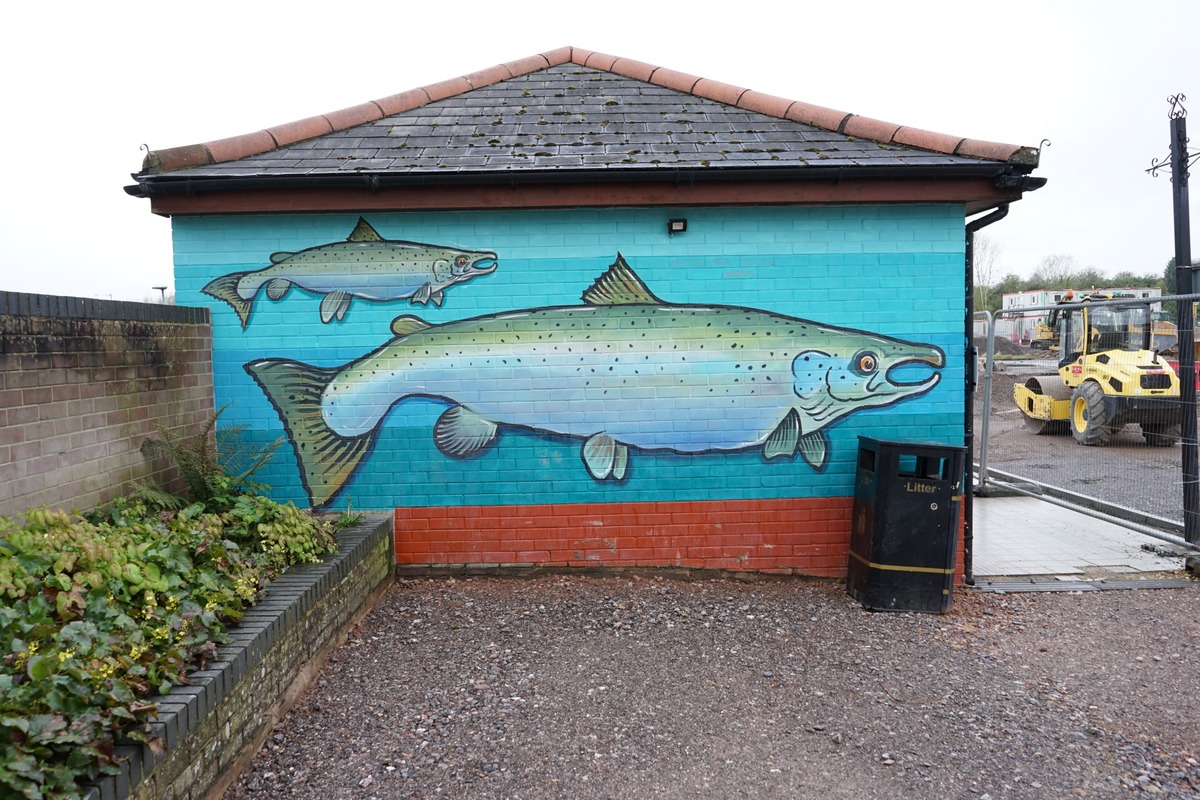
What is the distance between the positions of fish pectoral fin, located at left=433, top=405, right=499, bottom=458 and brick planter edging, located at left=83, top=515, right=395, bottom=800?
0.98 metres

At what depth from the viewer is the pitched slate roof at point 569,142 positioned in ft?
16.8

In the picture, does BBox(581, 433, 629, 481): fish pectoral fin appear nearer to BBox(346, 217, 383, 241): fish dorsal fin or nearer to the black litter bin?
the black litter bin

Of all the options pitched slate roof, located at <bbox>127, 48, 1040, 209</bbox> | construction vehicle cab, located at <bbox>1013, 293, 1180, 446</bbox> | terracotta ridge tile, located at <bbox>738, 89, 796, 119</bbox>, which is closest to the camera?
pitched slate roof, located at <bbox>127, 48, 1040, 209</bbox>

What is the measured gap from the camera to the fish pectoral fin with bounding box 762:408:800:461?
5.48m

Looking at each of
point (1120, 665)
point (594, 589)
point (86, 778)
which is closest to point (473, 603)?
point (594, 589)

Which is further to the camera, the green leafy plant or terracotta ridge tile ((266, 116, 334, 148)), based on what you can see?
terracotta ridge tile ((266, 116, 334, 148))

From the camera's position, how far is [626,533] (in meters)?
5.53

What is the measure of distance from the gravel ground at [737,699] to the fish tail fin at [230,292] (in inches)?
92.5

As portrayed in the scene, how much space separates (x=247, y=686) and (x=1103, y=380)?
40.4 feet

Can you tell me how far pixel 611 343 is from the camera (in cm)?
543

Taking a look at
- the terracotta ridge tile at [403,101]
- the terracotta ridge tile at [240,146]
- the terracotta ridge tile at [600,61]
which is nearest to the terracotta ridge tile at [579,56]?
the terracotta ridge tile at [600,61]

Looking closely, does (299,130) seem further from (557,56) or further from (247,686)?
(247,686)

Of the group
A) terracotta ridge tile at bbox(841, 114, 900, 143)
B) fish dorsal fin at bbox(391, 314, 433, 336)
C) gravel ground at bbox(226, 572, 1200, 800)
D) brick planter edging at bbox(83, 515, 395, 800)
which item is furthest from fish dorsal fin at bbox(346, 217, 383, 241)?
terracotta ridge tile at bbox(841, 114, 900, 143)

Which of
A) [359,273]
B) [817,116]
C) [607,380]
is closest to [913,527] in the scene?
[607,380]
